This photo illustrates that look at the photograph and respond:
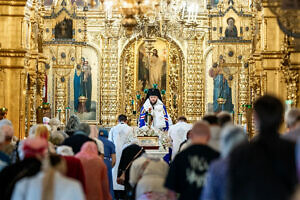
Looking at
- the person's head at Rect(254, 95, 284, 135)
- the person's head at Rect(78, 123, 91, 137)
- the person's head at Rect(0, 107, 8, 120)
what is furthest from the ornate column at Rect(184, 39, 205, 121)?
the person's head at Rect(254, 95, 284, 135)

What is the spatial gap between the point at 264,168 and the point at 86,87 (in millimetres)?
25127

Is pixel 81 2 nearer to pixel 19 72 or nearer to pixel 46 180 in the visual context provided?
pixel 19 72

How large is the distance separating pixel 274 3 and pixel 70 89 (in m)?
18.7

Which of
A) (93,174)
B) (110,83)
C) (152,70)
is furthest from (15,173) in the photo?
(152,70)

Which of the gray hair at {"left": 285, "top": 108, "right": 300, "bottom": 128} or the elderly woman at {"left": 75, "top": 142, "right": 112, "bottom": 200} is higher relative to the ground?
the gray hair at {"left": 285, "top": 108, "right": 300, "bottom": 128}

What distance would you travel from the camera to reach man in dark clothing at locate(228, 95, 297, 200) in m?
5.54

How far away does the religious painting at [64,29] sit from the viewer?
96.5 feet

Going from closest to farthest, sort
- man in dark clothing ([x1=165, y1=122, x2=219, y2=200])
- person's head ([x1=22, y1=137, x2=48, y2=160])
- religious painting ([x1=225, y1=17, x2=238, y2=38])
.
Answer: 1. person's head ([x1=22, y1=137, x2=48, y2=160])
2. man in dark clothing ([x1=165, y1=122, x2=219, y2=200])
3. religious painting ([x1=225, y1=17, x2=238, y2=38])

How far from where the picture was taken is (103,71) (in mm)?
30469

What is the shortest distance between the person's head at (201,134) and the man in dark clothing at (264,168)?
2030 mm

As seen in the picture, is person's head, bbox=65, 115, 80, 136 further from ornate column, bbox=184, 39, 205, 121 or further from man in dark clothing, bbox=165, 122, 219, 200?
ornate column, bbox=184, 39, 205, 121

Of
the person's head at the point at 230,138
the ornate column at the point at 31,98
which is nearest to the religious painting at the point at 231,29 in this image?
the ornate column at the point at 31,98

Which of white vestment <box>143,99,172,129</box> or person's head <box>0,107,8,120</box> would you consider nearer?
person's head <box>0,107,8,120</box>

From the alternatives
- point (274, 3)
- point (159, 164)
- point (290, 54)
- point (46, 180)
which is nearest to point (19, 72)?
point (290, 54)
